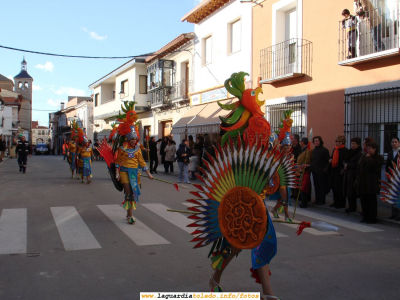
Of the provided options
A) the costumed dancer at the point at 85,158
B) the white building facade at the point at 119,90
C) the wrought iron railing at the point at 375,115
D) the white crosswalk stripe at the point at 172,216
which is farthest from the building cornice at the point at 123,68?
the white crosswalk stripe at the point at 172,216

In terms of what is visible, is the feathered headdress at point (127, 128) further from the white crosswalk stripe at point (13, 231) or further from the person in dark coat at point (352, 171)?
the person in dark coat at point (352, 171)

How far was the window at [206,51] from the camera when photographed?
2063 cm

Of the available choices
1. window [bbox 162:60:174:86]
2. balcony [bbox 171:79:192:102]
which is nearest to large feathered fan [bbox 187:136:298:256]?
balcony [bbox 171:79:192:102]

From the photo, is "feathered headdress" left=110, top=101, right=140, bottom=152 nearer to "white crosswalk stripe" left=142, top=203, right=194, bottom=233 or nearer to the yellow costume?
"white crosswalk stripe" left=142, top=203, right=194, bottom=233

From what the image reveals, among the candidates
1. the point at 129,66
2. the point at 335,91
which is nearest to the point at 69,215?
the point at 335,91

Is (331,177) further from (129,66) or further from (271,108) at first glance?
(129,66)

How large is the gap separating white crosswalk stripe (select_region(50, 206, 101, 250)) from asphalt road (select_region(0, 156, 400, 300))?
0.02m

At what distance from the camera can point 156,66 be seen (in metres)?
26.6

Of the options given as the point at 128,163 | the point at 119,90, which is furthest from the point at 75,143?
the point at 119,90

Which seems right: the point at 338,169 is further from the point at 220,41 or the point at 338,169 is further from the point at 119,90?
the point at 119,90

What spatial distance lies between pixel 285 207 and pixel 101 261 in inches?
153

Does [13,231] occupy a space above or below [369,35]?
below

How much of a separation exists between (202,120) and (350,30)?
873cm

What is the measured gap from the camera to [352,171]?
30.3ft
